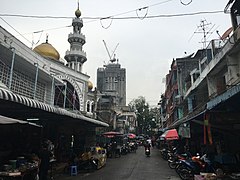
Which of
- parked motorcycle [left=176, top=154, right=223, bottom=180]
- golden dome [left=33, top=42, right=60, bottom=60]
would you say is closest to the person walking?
parked motorcycle [left=176, top=154, right=223, bottom=180]

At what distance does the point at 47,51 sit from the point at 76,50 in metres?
11.4

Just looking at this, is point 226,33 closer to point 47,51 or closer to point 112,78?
point 47,51

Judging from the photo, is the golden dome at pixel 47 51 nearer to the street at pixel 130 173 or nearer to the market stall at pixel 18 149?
the market stall at pixel 18 149

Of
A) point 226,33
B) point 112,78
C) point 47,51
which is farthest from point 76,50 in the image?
point 112,78

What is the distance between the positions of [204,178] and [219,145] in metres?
5.41

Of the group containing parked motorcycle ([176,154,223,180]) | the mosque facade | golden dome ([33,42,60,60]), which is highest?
golden dome ([33,42,60,60])

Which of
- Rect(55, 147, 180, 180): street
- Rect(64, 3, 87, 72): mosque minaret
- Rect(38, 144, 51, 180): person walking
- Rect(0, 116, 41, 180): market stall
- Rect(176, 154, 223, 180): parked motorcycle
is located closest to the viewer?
Result: Rect(0, 116, 41, 180): market stall

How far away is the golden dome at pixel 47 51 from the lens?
2305 centimetres

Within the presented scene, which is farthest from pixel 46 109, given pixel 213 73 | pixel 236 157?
pixel 213 73

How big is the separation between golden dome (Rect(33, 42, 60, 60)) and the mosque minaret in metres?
9.86

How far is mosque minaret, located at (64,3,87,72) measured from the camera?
1346 inches

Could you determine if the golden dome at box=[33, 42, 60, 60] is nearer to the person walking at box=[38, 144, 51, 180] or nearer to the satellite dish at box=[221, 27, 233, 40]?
the person walking at box=[38, 144, 51, 180]

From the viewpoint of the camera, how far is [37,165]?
8.74 meters

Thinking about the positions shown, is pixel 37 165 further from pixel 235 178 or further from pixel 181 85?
pixel 181 85
